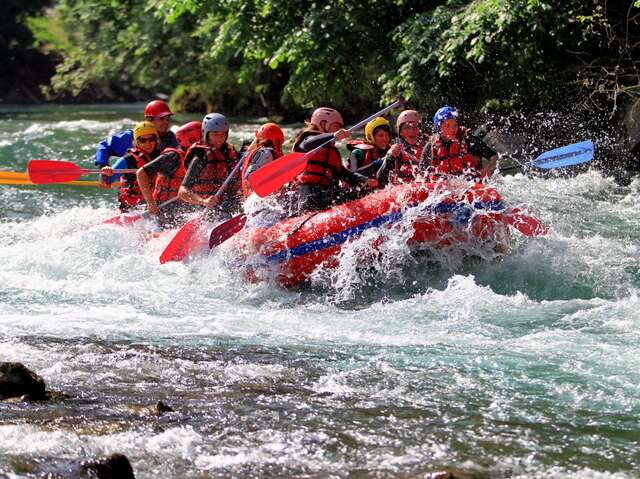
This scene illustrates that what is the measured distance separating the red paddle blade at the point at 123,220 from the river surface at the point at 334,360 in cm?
10

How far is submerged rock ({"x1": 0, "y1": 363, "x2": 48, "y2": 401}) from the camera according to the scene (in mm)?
4766

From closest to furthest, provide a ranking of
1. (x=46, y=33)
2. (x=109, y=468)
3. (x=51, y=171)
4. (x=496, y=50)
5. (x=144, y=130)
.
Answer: (x=109, y=468)
(x=144, y=130)
(x=51, y=171)
(x=496, y=50)
(x=46, y=33)

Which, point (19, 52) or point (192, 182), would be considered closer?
point (192, 182)

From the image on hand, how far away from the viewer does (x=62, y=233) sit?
33.0 ft

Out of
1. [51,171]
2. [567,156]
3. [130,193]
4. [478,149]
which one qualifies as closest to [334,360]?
[478,149]

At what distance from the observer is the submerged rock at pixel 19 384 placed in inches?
188

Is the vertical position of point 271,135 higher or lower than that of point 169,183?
higher

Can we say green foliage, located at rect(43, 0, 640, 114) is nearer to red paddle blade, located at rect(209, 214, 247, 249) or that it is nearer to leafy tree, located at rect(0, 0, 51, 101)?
red paddle blade, located at rect(209, 214, 247, 249)

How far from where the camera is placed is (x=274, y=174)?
306 inches

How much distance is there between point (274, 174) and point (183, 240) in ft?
4.32

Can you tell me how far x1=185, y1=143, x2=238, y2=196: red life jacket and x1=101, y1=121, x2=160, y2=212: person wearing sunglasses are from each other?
2.67ft

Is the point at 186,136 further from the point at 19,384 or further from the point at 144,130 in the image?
the point at 19,384

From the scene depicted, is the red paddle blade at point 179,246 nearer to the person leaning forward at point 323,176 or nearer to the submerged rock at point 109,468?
the person leaning forward at point 323,176

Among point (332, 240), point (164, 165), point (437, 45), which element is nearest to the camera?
point (332, 240)
